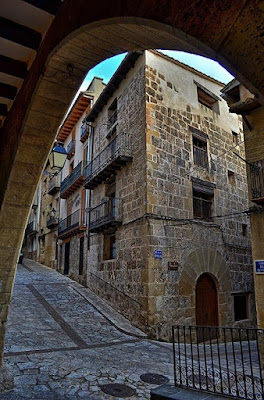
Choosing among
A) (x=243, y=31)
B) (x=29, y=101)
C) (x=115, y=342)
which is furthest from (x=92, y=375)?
(x=243, y=31)

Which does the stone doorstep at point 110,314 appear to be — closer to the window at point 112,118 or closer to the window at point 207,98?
the window at point 112,118

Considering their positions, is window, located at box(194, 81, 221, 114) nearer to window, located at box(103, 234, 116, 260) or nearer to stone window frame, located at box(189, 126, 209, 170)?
stone window frame, located at box(189, 126, 209, 170)

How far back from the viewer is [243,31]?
1.02 meters

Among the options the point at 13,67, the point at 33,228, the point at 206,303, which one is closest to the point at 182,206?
the point at 206,303

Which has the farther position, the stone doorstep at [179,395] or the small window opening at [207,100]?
the small window opening at [207,100]

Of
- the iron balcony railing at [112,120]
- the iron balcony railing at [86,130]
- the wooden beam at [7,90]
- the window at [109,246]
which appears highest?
the iron balcony railing at [86,130]

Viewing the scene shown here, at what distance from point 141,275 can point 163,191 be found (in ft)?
8.40

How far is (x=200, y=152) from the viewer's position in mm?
11258

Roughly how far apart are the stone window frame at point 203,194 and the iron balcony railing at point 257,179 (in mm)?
3143

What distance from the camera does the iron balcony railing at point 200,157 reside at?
433 inches

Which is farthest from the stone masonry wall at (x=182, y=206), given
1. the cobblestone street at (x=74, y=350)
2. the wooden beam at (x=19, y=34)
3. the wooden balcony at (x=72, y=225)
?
the wooden beam at (x=19, y=34)

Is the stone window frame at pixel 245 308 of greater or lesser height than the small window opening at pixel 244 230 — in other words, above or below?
below

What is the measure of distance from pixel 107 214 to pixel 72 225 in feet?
15.4

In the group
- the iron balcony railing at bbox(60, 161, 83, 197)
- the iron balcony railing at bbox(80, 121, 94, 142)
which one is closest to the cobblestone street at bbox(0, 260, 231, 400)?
the iron balcony railing at bbox(60, 161, 83, 197)
